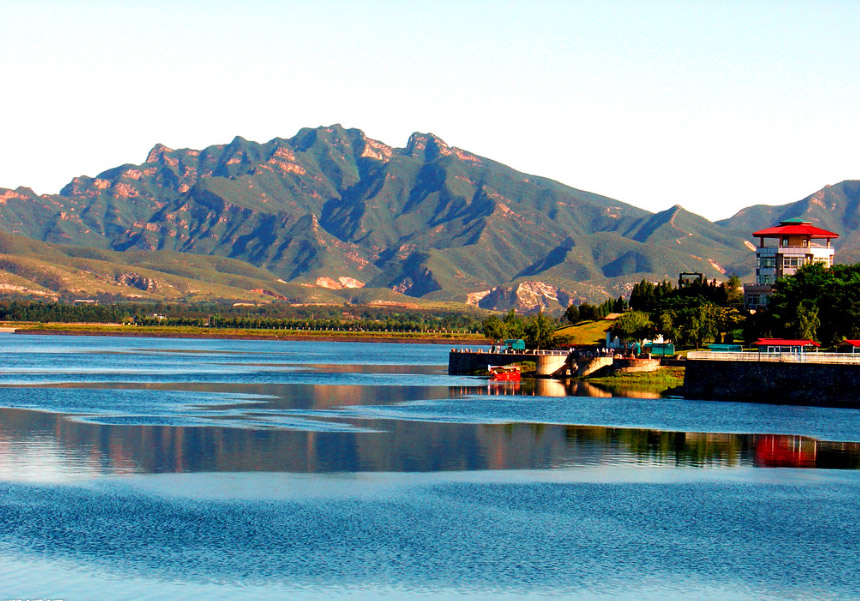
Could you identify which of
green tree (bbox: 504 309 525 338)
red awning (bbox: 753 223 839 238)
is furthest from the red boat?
red awning (bbox: 753 223 839 238)

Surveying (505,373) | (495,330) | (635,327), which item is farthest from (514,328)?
(505,373)

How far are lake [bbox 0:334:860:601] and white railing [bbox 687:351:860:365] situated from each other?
6.06 meters

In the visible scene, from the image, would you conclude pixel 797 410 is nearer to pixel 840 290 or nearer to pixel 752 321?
pixel 840 290

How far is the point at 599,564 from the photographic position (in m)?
37.7

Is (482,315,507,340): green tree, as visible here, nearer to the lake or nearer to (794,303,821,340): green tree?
(794,303,821,340): green tree

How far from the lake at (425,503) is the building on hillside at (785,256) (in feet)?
218

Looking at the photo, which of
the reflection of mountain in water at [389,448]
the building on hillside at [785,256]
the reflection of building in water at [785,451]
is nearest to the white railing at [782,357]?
the reflection of building in water at [785,451]

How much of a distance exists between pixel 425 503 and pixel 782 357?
6151 centimetres

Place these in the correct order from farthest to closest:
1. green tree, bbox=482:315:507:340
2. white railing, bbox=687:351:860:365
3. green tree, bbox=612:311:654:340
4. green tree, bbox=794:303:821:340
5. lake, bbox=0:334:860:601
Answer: green tree, bbox=482:315:507:340 < green tree, bbox=612:311:654:340 < green tree, bbox=794:303:821:340 < white railing, bbox=687:351:860:365 < lake, bbox=0:334:860:601

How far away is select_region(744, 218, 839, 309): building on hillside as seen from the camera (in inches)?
6073

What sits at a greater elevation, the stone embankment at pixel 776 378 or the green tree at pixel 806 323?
Result: the green tree at pixel 806 323

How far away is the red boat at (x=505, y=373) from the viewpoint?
136988mm

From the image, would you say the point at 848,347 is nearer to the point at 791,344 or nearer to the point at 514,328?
the point at 791,344

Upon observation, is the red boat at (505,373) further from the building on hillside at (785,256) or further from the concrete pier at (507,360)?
the building on hillside at (785,256)
